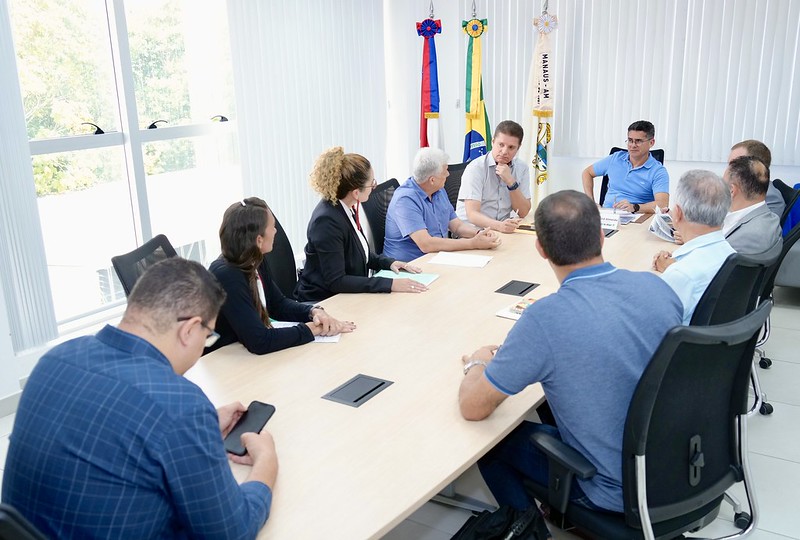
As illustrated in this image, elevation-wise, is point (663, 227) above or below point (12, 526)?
below

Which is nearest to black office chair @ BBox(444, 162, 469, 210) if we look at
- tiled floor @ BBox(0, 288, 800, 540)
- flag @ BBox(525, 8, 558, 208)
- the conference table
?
flag @ BBox(525, 8, 558, 208)

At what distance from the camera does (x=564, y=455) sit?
192cm

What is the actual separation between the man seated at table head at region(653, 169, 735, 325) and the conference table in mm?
687

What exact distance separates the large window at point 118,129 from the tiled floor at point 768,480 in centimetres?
124

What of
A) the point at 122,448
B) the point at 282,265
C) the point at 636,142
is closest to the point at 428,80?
the point at 636,142

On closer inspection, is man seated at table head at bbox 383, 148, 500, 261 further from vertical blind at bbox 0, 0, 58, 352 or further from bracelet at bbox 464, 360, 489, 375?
vertical blind at bbox 0, 0, 58, 352

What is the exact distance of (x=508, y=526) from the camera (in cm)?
211

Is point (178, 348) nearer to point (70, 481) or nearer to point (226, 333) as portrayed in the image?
point (70, 481)

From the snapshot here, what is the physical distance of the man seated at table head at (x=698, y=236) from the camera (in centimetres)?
265

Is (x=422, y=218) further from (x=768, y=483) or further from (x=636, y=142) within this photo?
(x=768, y=483)

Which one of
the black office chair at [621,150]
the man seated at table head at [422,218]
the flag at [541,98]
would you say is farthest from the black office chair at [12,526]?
the flag at [541,98]

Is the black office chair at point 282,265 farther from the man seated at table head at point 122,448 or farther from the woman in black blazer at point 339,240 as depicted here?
the man seated at table head at point 122,448

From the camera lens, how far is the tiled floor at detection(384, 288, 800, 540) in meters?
2.71

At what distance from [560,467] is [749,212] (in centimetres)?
211
